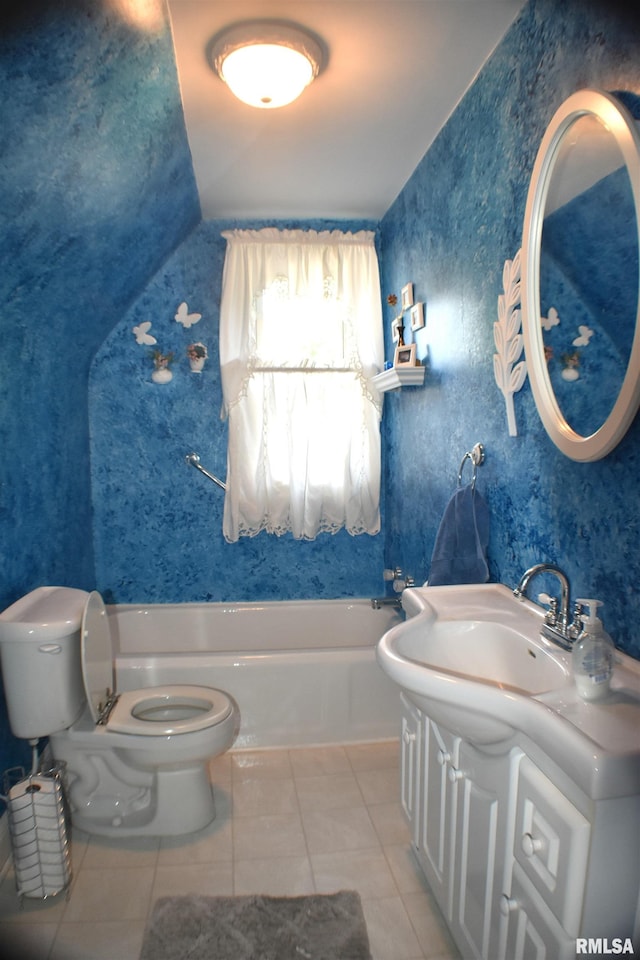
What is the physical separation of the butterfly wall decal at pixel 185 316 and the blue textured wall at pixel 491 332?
111cm

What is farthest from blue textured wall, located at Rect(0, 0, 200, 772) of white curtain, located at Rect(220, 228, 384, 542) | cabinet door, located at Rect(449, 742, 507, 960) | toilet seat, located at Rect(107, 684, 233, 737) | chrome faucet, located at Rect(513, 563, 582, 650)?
chrome faucet, located at Rect(513, 563, 582, 650)

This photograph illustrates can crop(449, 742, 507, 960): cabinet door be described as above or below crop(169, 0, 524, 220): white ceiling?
below

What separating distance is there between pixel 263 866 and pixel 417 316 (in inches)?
86.1

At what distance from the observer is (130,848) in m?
2.11

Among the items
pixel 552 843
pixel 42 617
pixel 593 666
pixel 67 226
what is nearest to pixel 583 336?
pixel 593 666

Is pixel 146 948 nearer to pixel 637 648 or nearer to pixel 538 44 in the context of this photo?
pixel 637 648

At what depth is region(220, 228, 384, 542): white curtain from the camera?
10.6ft

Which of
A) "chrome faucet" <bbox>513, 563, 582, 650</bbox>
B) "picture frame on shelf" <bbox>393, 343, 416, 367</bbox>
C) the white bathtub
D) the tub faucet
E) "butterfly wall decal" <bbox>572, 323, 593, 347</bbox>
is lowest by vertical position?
the white bathtub

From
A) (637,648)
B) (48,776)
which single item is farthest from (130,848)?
(637,648)

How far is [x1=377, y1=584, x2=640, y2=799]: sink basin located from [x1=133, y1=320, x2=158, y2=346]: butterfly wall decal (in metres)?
2.16

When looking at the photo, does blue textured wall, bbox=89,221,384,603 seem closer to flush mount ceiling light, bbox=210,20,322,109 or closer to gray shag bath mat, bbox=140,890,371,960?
flush mount ceiling light, bbox=210,20,322,109

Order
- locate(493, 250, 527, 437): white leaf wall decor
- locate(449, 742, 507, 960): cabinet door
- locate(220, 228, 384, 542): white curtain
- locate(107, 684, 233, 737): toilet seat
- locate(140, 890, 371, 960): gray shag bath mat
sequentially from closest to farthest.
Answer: locate(449, 742, 507, 960): cabinet door
locate(140, 890, 371, 960): gray shag bath mat
locate(493, 250, 527, 437): white leaf wall decor
locate(107, 684, 233, 737): toilet seat
locate(220, 228, 384, 542): white curtain

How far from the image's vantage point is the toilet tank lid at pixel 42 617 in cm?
187

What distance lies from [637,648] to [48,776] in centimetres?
168
